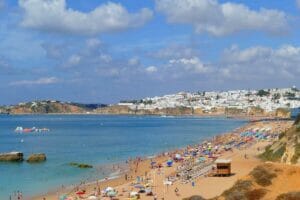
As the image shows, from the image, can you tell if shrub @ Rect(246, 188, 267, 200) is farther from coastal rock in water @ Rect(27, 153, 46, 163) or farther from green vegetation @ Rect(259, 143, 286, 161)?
coastal rock in water @ Rect(27, 153, 46, 163)

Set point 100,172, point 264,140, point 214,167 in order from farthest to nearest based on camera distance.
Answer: point 264,140, point 100,172, point 214,167

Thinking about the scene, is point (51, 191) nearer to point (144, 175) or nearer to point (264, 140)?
point (144, 175)

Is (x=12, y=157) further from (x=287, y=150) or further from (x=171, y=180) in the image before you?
(x=287, y=150)

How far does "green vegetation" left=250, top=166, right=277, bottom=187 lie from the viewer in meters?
25.1

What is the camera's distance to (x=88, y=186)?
43312 mm

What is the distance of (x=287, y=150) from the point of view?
4144cm

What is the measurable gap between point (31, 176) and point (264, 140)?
3883 centimetres

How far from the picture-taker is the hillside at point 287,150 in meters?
39.0

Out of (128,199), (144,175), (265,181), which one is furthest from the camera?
(144,175)

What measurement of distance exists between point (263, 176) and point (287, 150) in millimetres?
16796

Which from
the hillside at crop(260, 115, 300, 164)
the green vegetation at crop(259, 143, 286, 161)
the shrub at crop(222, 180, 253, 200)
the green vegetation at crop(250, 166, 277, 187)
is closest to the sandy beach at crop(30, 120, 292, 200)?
the green vegetation at crop(259, 143, 286, 161)

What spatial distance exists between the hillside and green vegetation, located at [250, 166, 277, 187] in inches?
491

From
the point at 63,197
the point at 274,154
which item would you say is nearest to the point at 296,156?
the point at 274,154

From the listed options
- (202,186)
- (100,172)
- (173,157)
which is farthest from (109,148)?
(202,186)
